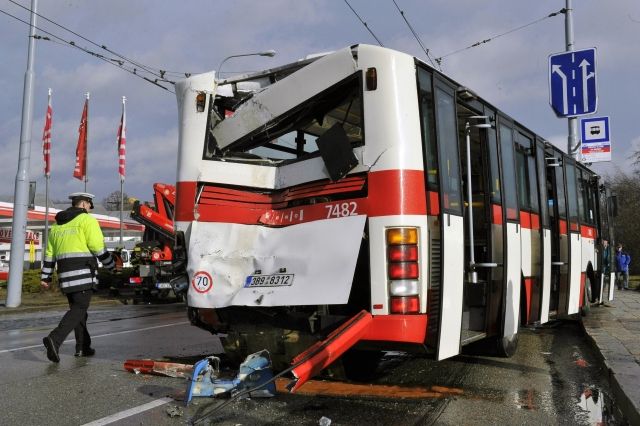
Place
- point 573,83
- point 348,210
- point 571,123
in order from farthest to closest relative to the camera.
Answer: point 571,123, point 573,83, point 348,210

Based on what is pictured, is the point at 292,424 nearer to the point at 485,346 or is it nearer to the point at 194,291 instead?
the point at 194,291

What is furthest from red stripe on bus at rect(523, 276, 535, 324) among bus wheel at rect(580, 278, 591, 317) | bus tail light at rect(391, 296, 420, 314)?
bus wheel at rect(580, 278, 591, 317)

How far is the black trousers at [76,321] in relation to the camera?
6.54 m

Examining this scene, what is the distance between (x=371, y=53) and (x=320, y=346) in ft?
7.72

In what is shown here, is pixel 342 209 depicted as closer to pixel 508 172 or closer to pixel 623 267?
pixel 508 172

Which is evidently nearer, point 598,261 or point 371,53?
point 371,53

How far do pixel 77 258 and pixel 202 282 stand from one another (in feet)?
7.77

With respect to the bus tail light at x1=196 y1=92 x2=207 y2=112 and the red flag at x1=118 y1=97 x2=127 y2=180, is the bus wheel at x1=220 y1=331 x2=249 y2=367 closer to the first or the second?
the bus tail light at x1=196 y1=92 x2=207 y2=112

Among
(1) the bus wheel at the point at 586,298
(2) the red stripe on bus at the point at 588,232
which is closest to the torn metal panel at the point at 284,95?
(2) the red stripe on bus at the point at 588,232

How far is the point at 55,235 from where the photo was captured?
22.6ft

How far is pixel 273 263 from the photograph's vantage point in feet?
16.7

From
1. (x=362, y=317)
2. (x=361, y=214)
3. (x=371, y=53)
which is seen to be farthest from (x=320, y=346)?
(x=371, y=53)

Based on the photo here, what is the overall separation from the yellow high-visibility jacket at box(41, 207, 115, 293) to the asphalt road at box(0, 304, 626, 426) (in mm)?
933

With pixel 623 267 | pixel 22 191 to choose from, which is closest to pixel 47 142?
pixel 22 191
